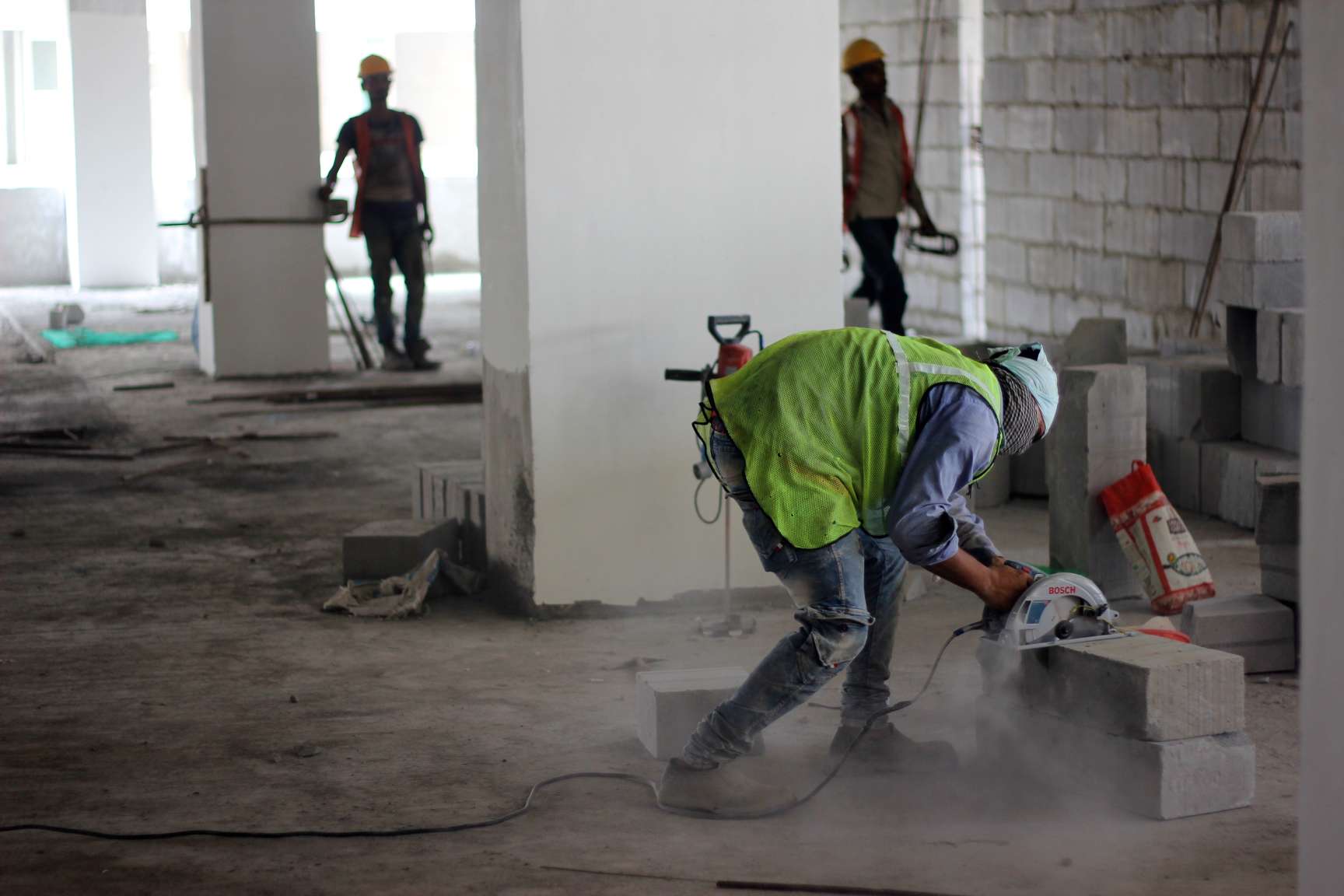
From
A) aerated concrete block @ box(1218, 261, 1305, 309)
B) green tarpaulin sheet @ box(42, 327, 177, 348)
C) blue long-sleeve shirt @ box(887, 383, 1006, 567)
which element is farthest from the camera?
green tarpaulin sheet @ box(42, 327, 177, 348)

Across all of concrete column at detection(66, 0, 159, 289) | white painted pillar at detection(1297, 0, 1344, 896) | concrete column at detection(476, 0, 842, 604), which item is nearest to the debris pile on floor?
concrete column at detection(476, 0, 842, 604)

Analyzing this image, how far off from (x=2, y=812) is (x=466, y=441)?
5.61 meters

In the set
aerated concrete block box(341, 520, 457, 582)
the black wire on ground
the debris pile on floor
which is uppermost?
the black wire on ground

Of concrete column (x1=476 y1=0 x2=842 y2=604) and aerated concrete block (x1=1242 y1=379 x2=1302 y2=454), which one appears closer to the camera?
concrete column (x1=476 y1=0 x2=842 y2=604)

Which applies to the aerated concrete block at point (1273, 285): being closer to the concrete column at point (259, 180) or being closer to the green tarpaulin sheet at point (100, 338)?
the concrete column at point (259, 180)

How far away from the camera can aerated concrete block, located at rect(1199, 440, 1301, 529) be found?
23.6 ft

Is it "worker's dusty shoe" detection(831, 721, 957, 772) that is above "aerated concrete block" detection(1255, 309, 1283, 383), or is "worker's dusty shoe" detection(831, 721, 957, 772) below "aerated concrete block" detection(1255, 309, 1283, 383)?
below

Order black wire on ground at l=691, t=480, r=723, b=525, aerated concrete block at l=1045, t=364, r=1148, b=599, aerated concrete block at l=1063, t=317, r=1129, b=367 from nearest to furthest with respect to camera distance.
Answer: black wire on ground at l=691, t=480, r=723, b=525 < aerated concrete block at l=1045, t=364, r=1148, b=599 < aerated concrete block at l=1063, t=317, r=1129, b=367

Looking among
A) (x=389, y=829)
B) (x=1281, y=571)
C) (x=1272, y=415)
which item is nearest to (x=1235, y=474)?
(x=1272, y=415)

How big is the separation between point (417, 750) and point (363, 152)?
25.9ft

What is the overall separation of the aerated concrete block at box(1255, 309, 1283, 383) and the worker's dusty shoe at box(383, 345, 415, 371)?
7204mm

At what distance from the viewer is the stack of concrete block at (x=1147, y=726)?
13.1 feet

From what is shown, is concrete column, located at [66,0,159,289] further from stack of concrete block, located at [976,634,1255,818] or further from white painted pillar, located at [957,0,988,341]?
stack of concrete block, located at [976,634,1255,818]

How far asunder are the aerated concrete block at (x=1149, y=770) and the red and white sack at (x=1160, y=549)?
1.72 metres
